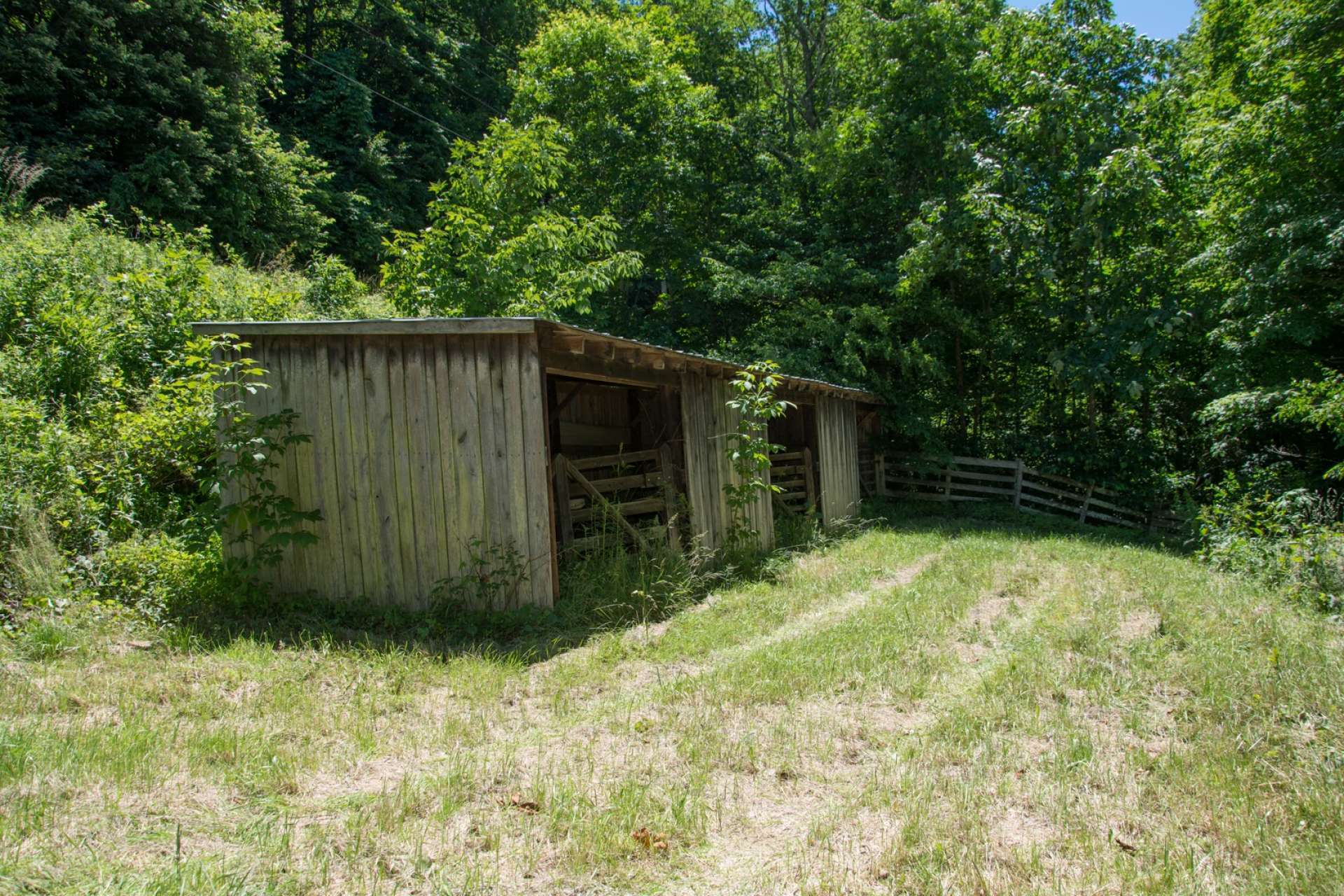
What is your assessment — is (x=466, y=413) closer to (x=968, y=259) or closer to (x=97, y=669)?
(x=97, y=669)

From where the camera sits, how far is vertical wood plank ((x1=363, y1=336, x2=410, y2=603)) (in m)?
6.32

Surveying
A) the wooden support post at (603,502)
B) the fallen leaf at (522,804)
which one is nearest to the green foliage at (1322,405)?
the wooden support post at (603,502)

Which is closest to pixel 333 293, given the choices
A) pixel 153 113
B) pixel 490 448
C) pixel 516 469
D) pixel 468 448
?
pixel 153 113

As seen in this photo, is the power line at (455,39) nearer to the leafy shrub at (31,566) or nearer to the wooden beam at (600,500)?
the wooden beam at (600,500)

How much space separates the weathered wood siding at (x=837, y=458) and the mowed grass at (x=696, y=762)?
21.7 feet

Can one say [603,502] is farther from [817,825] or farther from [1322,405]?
[1322,405]

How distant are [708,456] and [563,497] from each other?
2166 millimetres

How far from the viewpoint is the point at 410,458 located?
6.32 m

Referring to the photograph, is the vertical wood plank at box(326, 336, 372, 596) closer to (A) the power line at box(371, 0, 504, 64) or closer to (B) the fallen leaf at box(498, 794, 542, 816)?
(B) the fallen leaf at box(498, 794, 542, 816)

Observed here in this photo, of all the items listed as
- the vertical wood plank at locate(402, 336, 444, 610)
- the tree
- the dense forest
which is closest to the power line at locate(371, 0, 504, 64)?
the dense forest

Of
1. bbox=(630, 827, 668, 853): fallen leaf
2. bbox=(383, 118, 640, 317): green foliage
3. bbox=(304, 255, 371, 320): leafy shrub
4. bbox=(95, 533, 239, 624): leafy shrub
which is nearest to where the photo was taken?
bbox=(630, 827, 668, 853): fallen leaf

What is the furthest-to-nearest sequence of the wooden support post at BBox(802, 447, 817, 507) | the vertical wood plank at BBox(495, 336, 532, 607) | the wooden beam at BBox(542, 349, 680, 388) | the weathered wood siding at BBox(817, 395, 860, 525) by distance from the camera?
the weathered wood siding at BBox(817, 395, 860, 525), the wooden support post at BBox(802, 447, 817, 507), the wooden beam at BBox(542, 349, 680, 388), the vertical wood plank at BBox(495, 336, 532, 607)

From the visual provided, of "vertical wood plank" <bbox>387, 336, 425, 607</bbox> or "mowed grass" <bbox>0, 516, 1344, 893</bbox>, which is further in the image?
"vertical wood plank" <bbox>387, 336, 425, 607</bbox>

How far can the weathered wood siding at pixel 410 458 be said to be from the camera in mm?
6207
